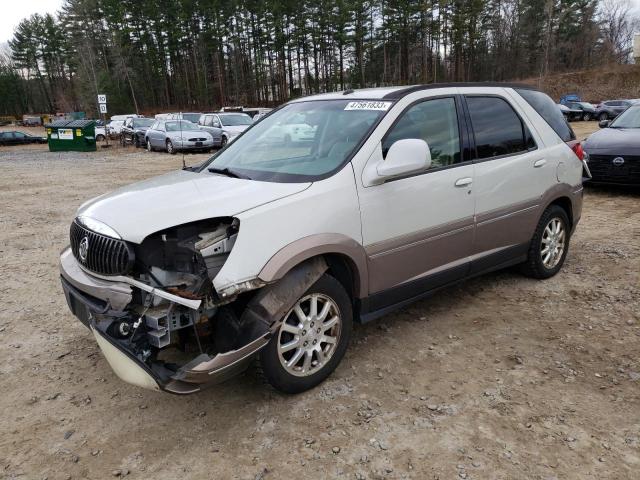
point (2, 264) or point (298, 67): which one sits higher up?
point (298, 67)

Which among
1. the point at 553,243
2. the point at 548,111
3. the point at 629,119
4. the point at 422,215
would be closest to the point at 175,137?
the point at 629,119

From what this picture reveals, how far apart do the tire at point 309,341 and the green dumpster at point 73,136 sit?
80.6ft

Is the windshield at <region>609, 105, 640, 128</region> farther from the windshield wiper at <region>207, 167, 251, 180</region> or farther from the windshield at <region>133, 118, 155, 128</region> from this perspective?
the windshield at <region>133, 118, 155, 128</region>

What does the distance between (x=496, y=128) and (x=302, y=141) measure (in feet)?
5.51

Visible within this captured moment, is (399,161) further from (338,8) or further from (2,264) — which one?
(338,8)

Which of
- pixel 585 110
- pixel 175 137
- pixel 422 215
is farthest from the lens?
pixel 585 110

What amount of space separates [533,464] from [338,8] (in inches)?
1959

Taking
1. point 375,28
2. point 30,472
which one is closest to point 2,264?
point 30,472

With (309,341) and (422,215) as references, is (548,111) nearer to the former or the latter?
(422,215)

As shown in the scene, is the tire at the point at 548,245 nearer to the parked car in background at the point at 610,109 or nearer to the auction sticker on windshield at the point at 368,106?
the auction sticker on windshield at the point at 368,106

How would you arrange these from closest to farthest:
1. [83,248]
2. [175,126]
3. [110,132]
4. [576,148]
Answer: [83,248] → [576,148] → [175,126] → [110,132]

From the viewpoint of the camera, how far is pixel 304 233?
285cm

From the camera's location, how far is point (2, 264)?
5.86 m

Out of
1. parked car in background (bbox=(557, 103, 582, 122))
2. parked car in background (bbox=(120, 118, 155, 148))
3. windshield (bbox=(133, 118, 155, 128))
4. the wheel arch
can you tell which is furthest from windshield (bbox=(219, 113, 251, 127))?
parked car in background (bbox=(557, 103, 582, 122))
